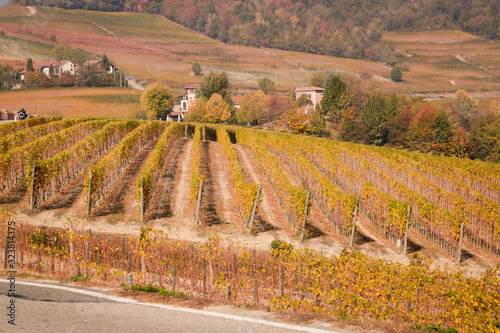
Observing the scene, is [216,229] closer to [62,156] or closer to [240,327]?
[62,156]

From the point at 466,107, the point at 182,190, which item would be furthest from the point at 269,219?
the point at 466,107

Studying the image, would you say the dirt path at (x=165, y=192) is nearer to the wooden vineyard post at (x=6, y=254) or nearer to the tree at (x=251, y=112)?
the wooden vineyard post at (x=6, y=254)

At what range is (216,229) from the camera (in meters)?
26.8

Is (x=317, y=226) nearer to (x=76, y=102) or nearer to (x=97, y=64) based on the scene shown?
(x=76, y=102)

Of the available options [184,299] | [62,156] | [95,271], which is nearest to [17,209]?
[62,156]

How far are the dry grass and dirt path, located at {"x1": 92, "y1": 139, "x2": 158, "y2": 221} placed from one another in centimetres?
8217

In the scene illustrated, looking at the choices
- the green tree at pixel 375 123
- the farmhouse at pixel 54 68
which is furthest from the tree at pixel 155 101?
the farmhouse at pixel 54 68

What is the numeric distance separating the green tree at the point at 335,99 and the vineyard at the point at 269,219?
6337cm

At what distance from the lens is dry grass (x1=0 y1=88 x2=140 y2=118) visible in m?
119

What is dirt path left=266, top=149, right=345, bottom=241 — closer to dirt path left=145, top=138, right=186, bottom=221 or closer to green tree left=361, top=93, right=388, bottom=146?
dirt path left=145, top=138, right=186, bottom=221

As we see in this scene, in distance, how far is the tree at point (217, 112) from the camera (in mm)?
114125

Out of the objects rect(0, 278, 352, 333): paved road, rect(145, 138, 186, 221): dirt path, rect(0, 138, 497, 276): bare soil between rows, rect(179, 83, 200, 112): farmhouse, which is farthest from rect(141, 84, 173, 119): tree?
rect(0, 278, 352, 333): paved road

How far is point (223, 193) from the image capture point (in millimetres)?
34531

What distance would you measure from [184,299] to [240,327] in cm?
240
